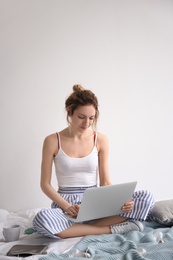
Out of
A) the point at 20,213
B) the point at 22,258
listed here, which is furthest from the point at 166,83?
the point at 22,258

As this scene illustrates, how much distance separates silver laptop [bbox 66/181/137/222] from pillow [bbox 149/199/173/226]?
24 cm

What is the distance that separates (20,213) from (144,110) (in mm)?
1195

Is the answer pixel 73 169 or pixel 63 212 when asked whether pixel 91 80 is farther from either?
pixel 63 212

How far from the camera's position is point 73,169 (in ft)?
6.18

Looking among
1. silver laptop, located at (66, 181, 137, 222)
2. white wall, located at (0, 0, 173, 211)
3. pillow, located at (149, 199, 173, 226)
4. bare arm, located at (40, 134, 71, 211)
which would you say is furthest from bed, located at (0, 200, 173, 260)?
white wall, located at (0, 0, 173, 211)

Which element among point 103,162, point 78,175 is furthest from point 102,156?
point 78,175

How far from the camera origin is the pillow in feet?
5.78

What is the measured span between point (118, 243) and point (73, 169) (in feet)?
1.77

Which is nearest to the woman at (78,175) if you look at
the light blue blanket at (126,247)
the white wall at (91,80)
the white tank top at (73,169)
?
the white tank top at (73,169)

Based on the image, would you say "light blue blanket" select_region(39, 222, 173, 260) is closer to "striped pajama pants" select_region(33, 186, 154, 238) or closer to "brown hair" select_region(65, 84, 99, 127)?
"striped pajama pants" select_region(33, 186, 154, 238)

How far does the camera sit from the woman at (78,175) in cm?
163

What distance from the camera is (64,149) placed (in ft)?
6.27

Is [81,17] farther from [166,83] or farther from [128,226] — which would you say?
[128,226]

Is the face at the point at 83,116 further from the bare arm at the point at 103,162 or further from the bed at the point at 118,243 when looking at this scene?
the bed at the point at 118,243
